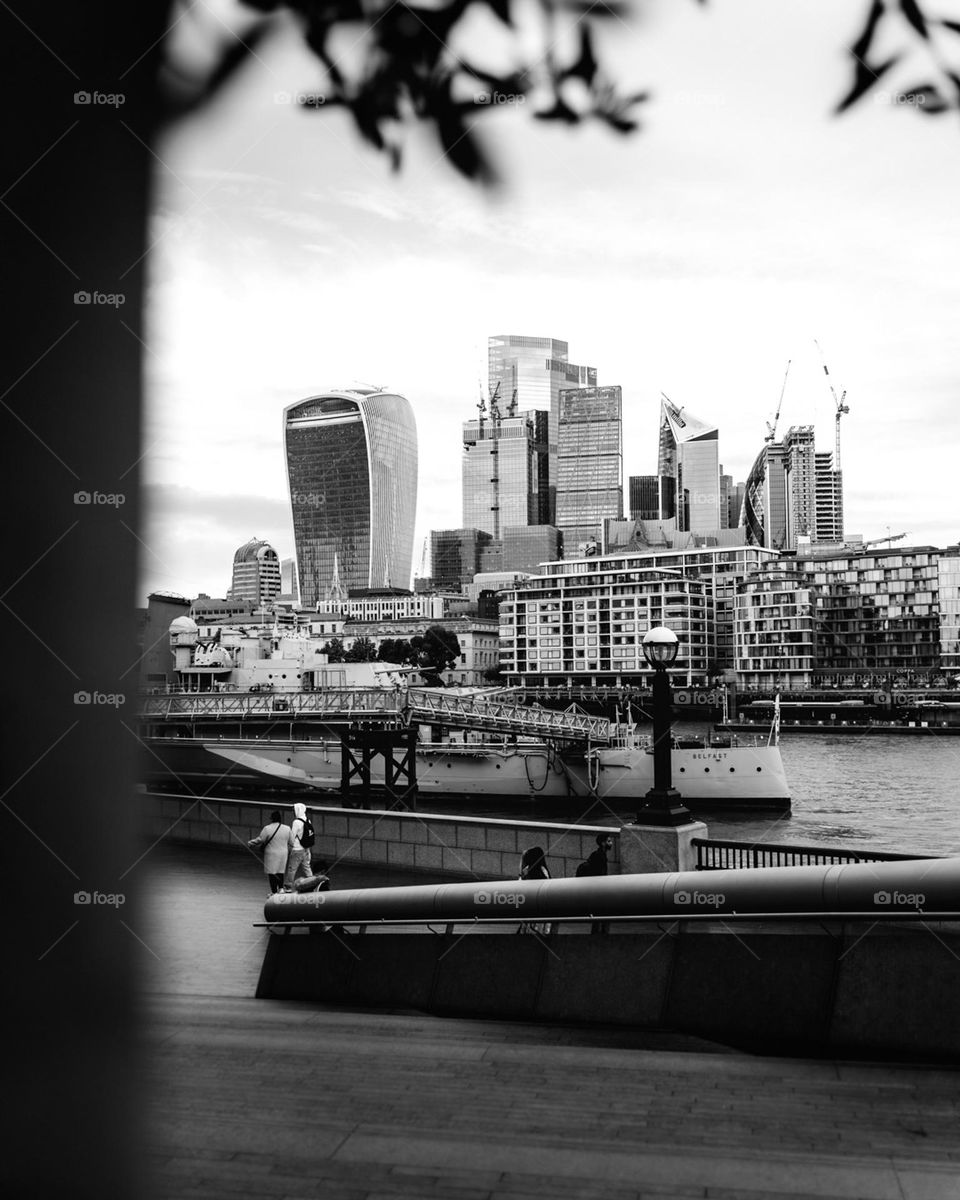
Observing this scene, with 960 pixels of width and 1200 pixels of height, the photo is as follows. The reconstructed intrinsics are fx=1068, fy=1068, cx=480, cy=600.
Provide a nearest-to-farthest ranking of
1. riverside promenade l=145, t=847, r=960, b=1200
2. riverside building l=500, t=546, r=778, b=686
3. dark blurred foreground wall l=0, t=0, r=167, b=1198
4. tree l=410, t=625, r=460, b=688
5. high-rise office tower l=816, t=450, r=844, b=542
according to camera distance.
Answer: dark blurred foreground wall l=0, t=0, r=167, b=1198, riverside promenade l=145, t=847, r=960, b=1200, riverside building l=500, t=546, r=778, b=686, tree l=410, t=625, r=460, b=688, high-rise office tower l=816, t=450, r=844, b=542

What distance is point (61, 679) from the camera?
1519 millimetres

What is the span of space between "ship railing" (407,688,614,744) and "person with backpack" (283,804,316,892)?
64.3 ft

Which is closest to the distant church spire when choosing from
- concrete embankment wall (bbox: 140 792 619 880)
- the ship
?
the ship

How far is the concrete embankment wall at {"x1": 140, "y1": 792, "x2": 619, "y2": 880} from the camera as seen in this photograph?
766 cm

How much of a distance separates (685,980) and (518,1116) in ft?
4.22

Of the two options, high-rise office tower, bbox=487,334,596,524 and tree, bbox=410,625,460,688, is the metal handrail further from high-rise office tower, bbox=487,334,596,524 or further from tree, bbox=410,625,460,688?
tree, bbox=410,625,460,688

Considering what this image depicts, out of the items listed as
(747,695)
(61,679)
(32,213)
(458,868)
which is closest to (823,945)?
(61,679)

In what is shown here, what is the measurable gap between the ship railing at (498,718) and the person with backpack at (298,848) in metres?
19.6

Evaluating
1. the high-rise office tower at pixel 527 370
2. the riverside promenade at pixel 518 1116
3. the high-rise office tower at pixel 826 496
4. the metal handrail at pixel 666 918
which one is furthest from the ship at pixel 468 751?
the high-rise office tower at pixel 826 496

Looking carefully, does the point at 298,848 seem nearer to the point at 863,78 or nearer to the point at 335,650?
the point at 863,78

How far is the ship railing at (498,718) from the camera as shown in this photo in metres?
27.0

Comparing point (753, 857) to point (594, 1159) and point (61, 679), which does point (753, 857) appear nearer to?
point (594, 1159)

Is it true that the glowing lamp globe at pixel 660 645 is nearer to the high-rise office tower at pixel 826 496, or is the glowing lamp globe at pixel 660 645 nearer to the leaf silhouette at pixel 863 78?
the leaf silhouette at pixel 863 78

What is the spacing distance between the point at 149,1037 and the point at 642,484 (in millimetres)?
146854
